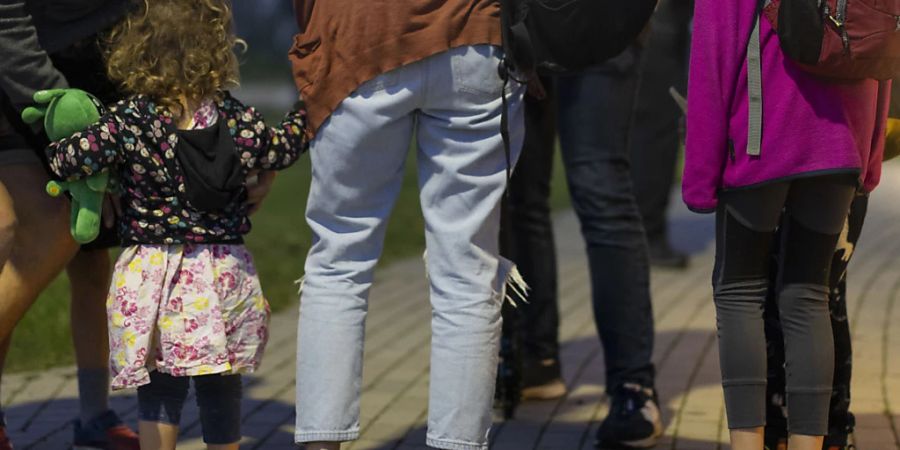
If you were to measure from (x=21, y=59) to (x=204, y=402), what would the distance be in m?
0.99

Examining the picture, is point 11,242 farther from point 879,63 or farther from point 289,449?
point 879,63

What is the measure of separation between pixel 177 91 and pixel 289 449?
50.5 inches

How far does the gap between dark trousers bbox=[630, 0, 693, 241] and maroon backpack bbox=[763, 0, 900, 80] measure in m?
4.90

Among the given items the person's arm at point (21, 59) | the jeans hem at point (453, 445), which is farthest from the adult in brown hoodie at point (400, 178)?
the person's arm at point (21, 59)

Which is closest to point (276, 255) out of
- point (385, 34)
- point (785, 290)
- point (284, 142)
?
point (284, 142)

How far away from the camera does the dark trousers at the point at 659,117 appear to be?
27.7ft

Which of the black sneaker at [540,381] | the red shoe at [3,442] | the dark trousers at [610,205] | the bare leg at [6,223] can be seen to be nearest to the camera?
the bare leg at [6,223]

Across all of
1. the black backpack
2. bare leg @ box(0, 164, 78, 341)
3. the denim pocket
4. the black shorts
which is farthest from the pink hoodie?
bare leg @ box(0, 164, 78, 341)

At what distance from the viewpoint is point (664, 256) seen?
870 centimetres

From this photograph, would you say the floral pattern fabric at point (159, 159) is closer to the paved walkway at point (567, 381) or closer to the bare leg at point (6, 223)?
the bare leg at point (6, 223)

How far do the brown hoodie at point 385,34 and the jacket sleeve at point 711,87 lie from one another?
475mm

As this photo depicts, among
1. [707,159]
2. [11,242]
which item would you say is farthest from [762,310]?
[11,242]

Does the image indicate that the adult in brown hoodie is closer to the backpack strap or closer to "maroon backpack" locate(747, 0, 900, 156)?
the backpack strap

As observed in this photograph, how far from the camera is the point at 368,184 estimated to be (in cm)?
375
